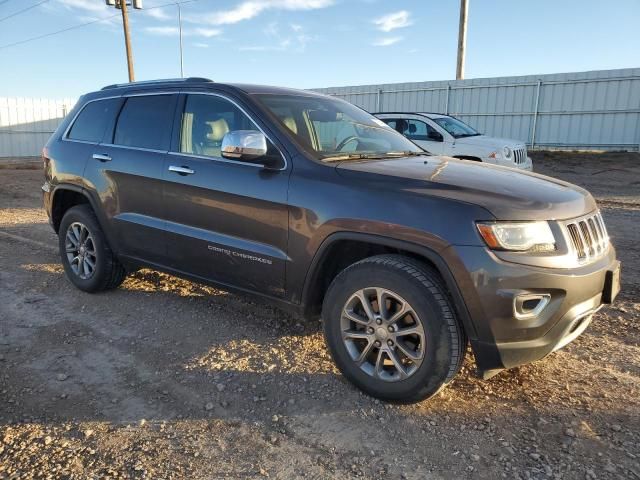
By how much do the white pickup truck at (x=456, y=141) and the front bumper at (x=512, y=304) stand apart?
8.01m

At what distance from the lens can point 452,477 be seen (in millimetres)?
2445

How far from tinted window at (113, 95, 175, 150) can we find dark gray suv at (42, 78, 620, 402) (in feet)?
0.05

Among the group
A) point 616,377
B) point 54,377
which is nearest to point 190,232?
point 54,377

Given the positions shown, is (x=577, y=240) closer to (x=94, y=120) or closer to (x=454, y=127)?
(x=94, y=120)

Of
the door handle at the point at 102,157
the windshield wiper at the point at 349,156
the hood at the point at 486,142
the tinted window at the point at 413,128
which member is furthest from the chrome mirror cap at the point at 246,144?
the tinted window at the point at 413,128

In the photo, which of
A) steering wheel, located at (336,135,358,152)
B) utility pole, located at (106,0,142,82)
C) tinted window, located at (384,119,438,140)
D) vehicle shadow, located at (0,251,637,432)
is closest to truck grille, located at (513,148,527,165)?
tinted window, located at (384,119,438,140)

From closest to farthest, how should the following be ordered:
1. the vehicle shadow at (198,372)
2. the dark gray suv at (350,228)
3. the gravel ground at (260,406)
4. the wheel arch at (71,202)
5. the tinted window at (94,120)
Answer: the gravel ground at (260,406) < the dark gray suv at (350,228) < the vehicle shadow at (198,372) < the wheel arch at (71,202) < the tinted window at (94,120)

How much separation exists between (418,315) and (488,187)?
82cm

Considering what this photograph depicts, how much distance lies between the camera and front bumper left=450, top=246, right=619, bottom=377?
261cm

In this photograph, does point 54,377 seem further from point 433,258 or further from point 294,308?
point 433,258

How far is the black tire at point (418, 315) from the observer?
278cm

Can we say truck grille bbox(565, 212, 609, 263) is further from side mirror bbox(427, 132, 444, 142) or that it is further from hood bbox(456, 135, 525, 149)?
side mirror bbox(427, 132, 444, 142)

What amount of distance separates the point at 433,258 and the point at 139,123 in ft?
9.70

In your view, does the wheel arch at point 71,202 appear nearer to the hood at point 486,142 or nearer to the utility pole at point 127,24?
the hood at point 486,142
